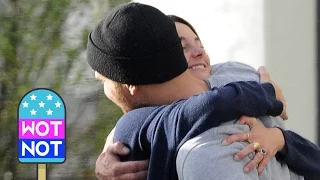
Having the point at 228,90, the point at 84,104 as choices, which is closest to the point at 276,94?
the point at 228,90

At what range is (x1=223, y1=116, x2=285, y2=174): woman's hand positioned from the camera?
62.9 inches

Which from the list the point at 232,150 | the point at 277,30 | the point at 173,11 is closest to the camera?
the point at 232,150

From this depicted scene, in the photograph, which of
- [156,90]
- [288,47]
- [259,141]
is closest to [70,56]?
[288,47]

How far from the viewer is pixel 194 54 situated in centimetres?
201

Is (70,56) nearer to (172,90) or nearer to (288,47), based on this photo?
(288,47)

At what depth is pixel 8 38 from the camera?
5.72m

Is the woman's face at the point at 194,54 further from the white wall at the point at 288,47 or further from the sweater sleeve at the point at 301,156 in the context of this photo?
the white wall at the point at 288,47

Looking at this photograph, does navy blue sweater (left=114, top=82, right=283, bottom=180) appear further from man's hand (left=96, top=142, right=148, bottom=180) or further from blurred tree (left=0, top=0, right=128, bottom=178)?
blurred tree (left=0, top=0, right=128, bottom=178)

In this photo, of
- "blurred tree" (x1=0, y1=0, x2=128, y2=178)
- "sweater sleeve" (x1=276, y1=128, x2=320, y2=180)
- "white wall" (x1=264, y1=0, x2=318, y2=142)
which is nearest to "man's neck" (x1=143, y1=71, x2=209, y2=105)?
"sweater sleeve" (x1=276, y1=128, x2=320, y2=180)

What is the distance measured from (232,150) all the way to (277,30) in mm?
3255

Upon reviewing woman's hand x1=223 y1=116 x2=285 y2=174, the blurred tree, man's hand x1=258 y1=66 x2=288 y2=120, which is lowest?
the blurred tree

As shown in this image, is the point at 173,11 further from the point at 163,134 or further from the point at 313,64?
the point at 163,134

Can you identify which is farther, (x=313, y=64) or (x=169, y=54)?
(x=313, y=64)

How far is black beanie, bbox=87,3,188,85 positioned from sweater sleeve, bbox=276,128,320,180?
279 mm
